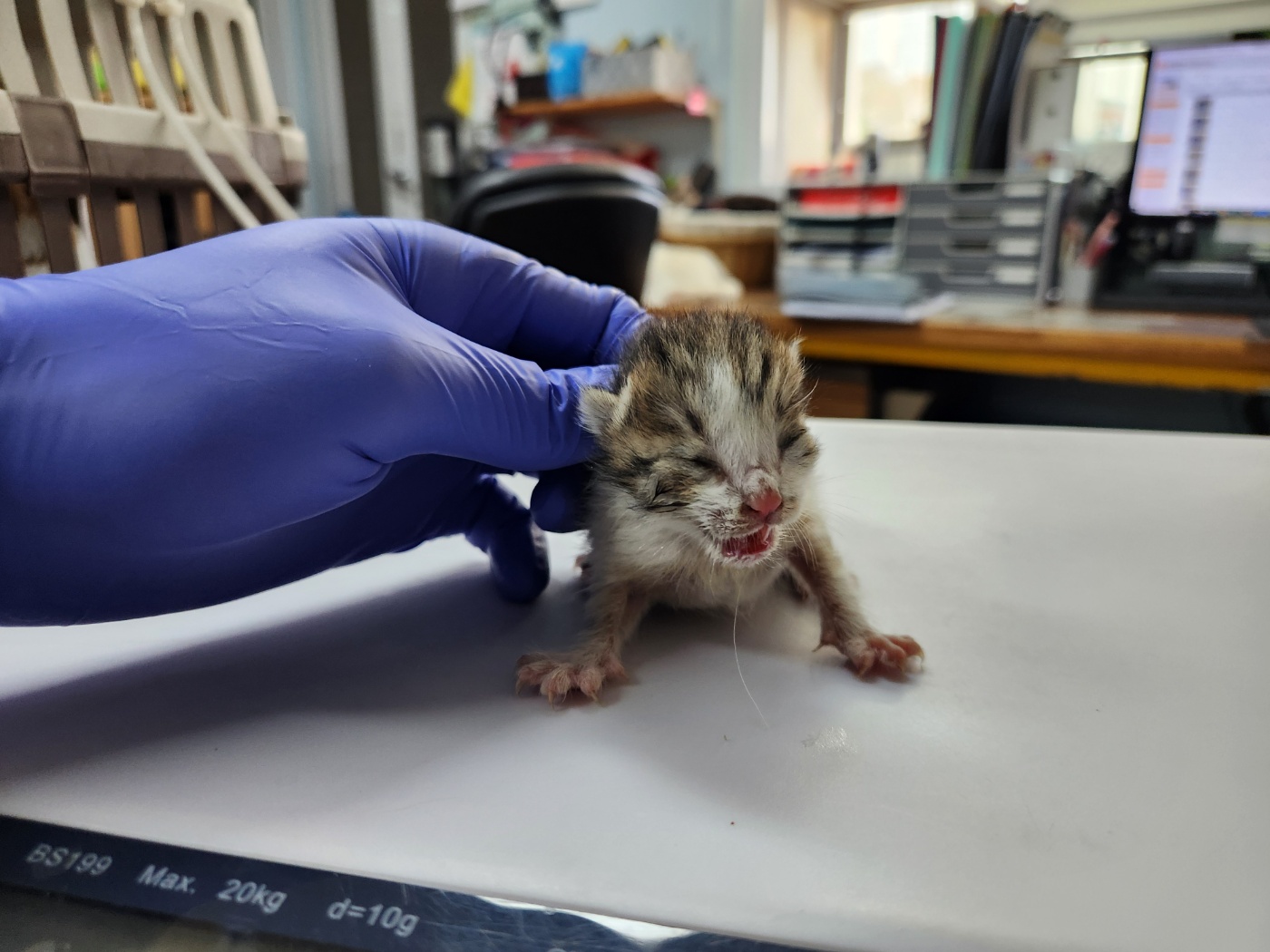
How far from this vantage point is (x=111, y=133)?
0.95 metres

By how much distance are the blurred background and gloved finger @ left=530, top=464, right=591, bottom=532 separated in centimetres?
63

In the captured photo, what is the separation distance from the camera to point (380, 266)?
83 centimetres

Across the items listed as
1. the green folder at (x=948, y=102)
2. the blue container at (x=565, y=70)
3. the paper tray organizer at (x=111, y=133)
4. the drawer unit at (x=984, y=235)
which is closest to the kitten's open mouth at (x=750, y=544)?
the paper tray organizer at (x=111, y=133)

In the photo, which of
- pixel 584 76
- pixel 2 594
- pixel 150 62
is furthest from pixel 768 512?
pixel 584 76

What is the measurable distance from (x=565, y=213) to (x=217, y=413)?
3.74 feet

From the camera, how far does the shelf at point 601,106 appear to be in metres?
3.24

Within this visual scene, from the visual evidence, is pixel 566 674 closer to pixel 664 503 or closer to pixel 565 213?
pixel 664 503

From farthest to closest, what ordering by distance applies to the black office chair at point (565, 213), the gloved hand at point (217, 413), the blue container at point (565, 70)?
the blue container at point (565, 70)
the black office chair at point (565, 213)
the gloved hand at point (217, 413)

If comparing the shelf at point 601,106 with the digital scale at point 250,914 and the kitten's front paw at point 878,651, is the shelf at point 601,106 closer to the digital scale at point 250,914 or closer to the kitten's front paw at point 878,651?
the kitten's front paw at point 878,651

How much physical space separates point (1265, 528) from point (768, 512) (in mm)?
677

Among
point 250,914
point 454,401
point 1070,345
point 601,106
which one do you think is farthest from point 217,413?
point 601,106

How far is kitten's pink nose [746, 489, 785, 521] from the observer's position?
2.43 feet

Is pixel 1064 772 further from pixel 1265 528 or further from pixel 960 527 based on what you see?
pixel 1265 528

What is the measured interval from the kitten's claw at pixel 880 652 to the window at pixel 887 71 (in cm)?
265
